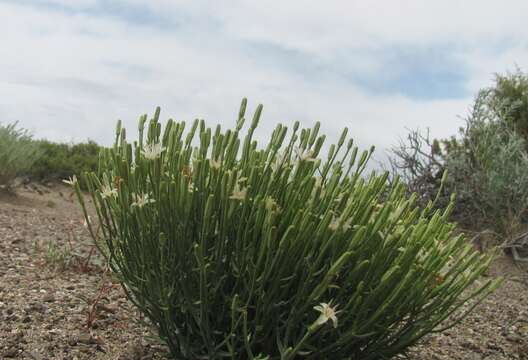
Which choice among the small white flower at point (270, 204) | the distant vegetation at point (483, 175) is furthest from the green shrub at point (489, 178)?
the small white flower at point (270, 204)

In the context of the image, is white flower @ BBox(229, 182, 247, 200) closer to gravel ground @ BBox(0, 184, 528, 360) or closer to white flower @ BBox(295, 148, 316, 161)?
white flower @ BBox(295, 148, 316, 161)

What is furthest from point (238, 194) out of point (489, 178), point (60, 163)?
point (60, 163)

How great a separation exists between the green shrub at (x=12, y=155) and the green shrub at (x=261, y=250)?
27.1 feet

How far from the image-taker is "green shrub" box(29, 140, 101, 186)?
1289cm

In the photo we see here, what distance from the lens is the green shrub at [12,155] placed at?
1062 cm

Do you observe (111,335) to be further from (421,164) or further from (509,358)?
(421,164)

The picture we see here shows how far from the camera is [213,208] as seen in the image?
2.76 m

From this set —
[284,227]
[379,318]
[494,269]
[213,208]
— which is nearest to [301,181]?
[284,227]

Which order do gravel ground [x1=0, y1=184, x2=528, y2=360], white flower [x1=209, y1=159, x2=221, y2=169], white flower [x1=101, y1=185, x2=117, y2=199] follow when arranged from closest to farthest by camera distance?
white flower [x1=209, y1=159, x2=221, y2=169] < white flower [x1=101, y1=185, x2=117, y2=199] < gravel ground [x1=0, y1=184, x2=528, y2=360]

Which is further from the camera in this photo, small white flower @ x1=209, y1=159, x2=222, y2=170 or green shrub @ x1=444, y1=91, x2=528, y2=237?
green shrub @ x1=444, y1=91, x2=528, y2=237

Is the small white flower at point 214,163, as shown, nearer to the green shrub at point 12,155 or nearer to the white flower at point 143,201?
the white flower at point 143,201

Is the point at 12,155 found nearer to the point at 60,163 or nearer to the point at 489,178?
the point at 60,163

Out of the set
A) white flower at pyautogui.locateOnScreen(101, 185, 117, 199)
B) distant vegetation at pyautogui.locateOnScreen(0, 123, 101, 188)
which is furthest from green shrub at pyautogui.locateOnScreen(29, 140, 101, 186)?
white flower at pyautogui.locateOnScreen(101, 185, 117, 199)

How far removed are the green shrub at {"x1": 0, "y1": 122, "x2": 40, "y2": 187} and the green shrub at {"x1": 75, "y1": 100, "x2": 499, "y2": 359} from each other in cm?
827
